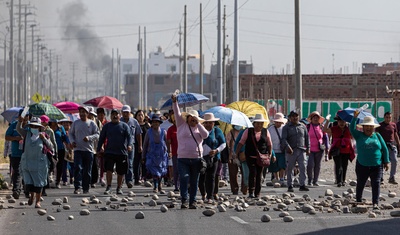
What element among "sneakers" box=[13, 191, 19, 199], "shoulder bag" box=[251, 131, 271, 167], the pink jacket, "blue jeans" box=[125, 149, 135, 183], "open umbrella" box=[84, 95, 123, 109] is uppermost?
"open umbrella" box=[84, 95, 123, 109]

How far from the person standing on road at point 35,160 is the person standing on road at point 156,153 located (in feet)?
12.7

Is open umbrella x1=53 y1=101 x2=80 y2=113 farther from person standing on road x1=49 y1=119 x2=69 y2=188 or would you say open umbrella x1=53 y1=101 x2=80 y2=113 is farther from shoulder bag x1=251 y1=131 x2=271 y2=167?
shoulder bag x1=251 y1=131 x2=271 y2=167

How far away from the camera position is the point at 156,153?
76.1 feet

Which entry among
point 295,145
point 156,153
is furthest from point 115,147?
point 295,145

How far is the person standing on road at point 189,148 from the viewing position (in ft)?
62.8

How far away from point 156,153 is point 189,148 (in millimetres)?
4082

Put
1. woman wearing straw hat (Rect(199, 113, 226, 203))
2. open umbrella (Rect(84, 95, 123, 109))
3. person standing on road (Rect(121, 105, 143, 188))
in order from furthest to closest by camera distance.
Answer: open umbrella (Rect(84, 95, 123, 109))
person standing on road (Rect(121, 105, 143, 188))
woman wearing straw hat (Rect(199, 113, 226, 203))

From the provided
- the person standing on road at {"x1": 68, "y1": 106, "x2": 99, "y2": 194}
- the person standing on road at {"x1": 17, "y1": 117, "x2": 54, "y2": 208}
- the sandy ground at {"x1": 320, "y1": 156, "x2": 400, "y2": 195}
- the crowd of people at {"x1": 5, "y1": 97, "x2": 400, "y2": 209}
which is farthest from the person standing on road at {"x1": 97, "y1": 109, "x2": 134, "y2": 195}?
the sandy ground at {"x1": 320, "y1": 156, "x2": 400, "y2": 195}

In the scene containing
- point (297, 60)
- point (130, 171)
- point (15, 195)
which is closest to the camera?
point (15, 195)

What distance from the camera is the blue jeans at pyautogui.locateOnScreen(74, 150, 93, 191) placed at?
22770 millimetres

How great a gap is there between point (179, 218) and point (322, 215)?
225cm

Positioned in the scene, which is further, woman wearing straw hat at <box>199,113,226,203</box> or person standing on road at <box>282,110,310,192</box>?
person standing on road at <box>282,110,310,192</box>

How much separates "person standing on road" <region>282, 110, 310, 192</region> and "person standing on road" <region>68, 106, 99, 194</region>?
3921 mm

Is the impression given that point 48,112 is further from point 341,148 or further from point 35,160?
point 341,148
